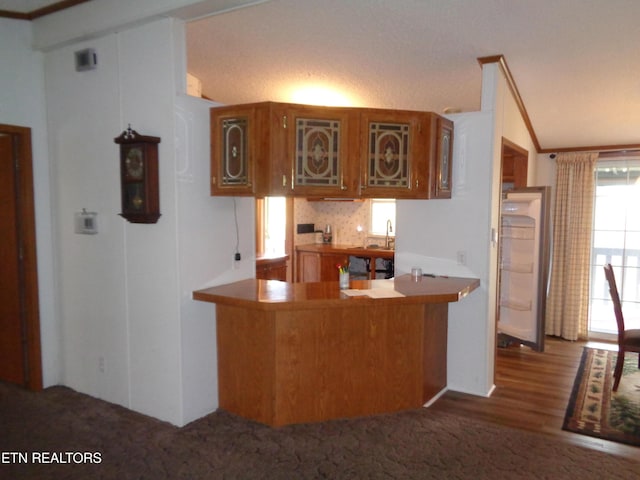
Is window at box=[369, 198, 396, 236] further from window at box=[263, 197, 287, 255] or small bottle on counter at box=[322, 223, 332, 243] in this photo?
window at box=[263, 197, 287, 255]

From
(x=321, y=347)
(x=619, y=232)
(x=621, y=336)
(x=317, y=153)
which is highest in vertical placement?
(x=317, y=153)

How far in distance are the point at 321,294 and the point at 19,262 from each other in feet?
7.65

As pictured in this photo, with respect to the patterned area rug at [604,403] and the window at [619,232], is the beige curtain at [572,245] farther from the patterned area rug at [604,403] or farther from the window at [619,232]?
the patterned area rug at [604,403]

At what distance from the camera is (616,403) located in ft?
11.5

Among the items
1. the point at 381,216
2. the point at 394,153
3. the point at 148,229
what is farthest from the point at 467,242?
the point at 381,216

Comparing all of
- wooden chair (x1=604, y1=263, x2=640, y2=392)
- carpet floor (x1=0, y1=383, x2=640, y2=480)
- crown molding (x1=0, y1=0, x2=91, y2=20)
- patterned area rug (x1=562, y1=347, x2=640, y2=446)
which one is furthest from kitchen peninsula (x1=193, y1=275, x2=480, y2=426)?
crown molding (x1=0, y1=0, x2=91, y2=20)

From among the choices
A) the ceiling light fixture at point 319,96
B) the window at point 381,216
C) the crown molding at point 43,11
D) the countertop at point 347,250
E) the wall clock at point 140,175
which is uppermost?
the crown molding at point 43,11

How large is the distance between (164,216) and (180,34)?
3.79 ft

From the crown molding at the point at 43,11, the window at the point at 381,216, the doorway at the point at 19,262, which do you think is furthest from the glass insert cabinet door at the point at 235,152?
the window at the point at 381,216

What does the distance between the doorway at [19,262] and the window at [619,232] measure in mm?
5820

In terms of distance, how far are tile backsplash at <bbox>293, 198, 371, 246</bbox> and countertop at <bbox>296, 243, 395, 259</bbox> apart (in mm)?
126

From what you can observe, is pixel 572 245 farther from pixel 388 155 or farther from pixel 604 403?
pixel 388 155

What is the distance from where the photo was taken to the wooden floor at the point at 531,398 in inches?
119

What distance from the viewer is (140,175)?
2920mm
